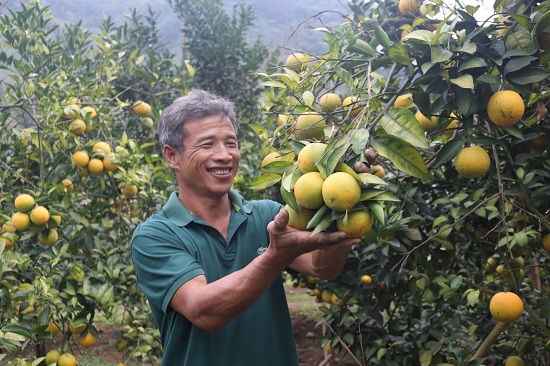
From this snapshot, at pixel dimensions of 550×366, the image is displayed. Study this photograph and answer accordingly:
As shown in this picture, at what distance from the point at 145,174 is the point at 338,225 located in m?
2.40

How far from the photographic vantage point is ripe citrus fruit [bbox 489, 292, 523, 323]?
217 cm

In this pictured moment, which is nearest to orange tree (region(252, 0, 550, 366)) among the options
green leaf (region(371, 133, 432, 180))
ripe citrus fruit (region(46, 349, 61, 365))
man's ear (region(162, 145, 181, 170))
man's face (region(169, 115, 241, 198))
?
green leaf (region(371, 133, 432, 180))

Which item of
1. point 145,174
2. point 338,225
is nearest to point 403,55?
point 338,225

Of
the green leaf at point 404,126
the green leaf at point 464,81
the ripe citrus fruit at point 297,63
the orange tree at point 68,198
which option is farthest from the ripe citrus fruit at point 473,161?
the orange tree at point 68,198

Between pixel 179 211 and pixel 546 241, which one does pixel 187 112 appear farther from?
pixel 546 241

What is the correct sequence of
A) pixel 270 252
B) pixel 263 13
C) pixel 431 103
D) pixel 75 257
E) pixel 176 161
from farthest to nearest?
pixel 263 13 < pixel 75 257 < pixel 176 161 < pixel 431 103 < pixel 270 252

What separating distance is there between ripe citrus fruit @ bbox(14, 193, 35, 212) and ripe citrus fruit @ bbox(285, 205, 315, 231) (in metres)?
1.95

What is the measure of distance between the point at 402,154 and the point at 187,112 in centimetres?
83

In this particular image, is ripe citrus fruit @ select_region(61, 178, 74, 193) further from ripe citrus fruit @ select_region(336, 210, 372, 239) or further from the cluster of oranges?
ripe citrus fruit @ select_region(336, 210, 372, 239)

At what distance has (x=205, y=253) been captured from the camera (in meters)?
1.89

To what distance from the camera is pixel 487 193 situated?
2650 millimetres

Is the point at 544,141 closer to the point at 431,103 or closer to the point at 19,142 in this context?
the point at 431,103

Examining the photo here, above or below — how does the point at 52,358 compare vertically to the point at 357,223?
below

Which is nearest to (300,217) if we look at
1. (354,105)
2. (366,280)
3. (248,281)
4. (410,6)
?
(248,281)
